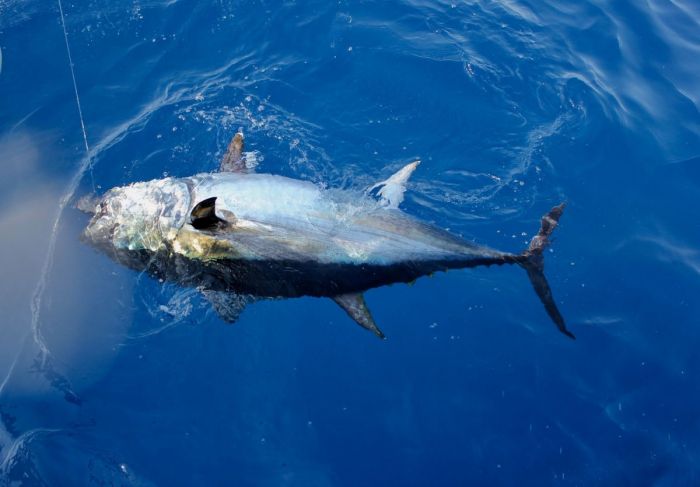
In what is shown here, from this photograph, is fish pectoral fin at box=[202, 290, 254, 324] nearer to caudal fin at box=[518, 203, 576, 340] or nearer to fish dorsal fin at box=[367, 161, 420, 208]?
fish dorsal fin at box=[367, 161, 420, 208]

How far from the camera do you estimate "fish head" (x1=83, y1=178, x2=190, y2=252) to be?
14.0 ft

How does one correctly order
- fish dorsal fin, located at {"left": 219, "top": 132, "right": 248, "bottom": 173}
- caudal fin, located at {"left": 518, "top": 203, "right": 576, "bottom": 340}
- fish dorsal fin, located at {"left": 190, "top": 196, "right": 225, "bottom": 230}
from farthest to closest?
1. fish dorsal fin, located at {"left": 219, "top": 132, "right": 248, "bottom": 173}
2. caudal fin, located at {"left": 518, "top": 203, "right": 576, "bottom": 340}
3. fish dorsal fin, located at {"left": 190, "top": 196, "right": 225, "bottom": 230}

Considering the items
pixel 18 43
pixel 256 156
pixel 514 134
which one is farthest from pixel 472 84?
pixel 18 43

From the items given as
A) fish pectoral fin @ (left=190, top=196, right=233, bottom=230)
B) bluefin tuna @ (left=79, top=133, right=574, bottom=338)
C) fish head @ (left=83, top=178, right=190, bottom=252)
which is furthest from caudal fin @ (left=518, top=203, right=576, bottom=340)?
fish head @ (left=83, top=178, right=190, bottom=252)

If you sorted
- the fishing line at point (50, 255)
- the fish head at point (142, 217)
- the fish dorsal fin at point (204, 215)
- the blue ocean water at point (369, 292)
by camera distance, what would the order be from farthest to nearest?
the fishing line at point (50, 255) < the blue ocean water at point (369, 292) < the fish head at point (142, 217) < the fish dorsal fin at point (204, 215)

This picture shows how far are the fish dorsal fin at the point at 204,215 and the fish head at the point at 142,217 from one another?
0.29 meters

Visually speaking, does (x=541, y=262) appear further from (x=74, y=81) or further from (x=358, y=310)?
(x=74, y=81)

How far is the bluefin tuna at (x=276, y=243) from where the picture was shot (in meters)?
4.15

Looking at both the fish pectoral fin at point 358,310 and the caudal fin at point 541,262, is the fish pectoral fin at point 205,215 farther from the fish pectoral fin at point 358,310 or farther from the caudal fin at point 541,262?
the caudal fin at point 541,262

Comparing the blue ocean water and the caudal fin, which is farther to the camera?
the blue ocean water

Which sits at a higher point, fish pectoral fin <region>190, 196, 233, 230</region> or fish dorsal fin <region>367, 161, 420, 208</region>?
fish pectoral fin <region>190, 196, 233, 230</region>

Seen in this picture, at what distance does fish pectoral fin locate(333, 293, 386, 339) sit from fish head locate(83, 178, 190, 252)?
4.73ft

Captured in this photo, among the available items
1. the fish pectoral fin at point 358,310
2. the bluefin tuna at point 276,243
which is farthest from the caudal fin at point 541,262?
the fish pectoral fin at point 358,310

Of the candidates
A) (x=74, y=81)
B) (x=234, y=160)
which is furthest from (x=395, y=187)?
(x=74, y=81)
